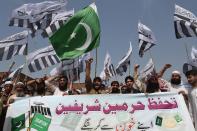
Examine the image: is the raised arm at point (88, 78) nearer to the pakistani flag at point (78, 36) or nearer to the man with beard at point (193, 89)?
the pakistani flag at point (78, 36)

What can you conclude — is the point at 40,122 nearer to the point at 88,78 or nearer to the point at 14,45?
the point at 88,78

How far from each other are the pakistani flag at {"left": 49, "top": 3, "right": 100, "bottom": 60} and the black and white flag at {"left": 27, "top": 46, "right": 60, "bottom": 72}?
4852mm

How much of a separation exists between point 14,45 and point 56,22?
65.4 inches

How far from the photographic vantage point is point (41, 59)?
48.8 feet

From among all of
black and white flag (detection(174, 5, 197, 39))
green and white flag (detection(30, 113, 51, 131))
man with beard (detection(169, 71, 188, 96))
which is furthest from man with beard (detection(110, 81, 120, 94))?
black and white flag (detection(174, 5, 197, 39))

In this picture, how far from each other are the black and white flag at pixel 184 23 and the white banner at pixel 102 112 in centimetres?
474

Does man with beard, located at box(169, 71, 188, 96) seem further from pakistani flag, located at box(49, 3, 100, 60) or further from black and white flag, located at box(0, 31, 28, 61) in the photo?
black and white flag, located at box(0, 31, 28, 61)

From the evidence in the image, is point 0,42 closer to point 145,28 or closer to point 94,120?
point 145,28

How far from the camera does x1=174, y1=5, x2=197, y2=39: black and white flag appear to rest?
12945mm

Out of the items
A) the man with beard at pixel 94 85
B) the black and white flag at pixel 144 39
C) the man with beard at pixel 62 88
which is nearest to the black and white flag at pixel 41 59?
the black and white flag at pixel 144 39

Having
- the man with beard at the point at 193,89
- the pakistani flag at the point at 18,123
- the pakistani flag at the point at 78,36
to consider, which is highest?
the pakistani flag at the point at 78,36

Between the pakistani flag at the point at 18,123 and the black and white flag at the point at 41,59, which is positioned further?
the black and white flag at the point at 41,59

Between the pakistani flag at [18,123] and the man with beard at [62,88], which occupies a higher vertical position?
the man with beard at [62,88]

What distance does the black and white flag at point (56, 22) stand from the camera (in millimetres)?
14086
